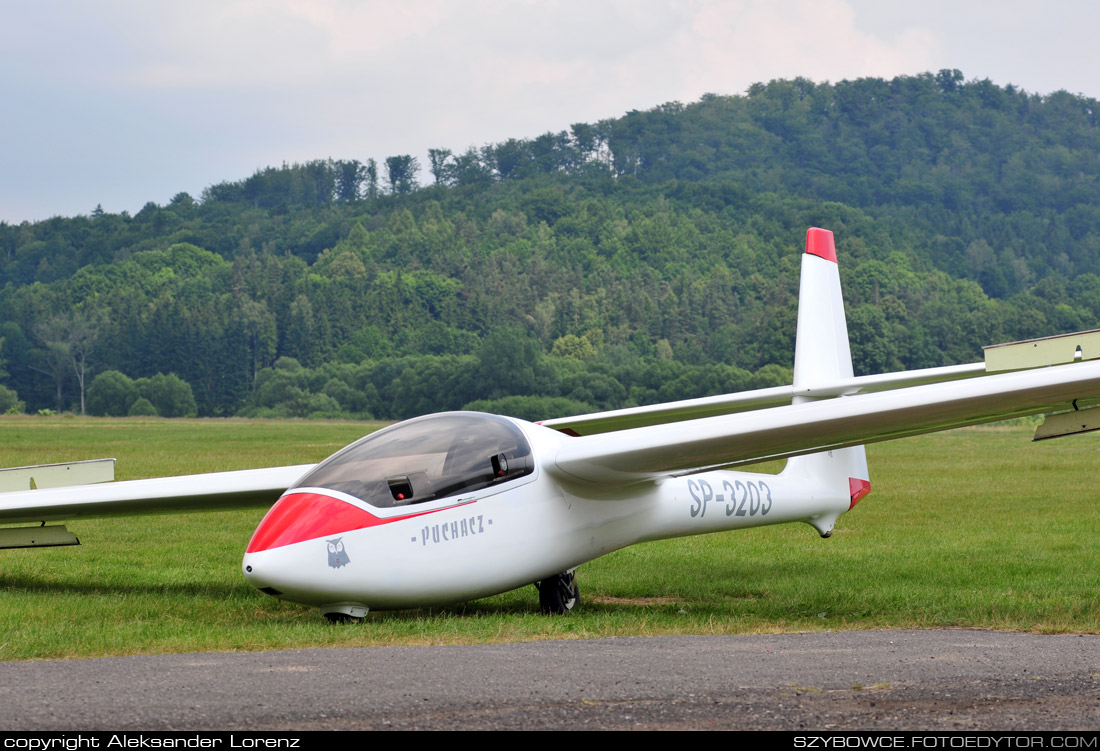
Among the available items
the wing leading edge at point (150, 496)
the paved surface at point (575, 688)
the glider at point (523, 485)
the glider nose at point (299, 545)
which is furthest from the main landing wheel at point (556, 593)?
the wing leading edge at point (150, 496)

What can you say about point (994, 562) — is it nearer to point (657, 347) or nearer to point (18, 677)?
point (18, 677)

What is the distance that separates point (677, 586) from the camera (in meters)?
14.0

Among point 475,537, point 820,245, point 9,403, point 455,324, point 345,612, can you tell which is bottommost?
point 345,612

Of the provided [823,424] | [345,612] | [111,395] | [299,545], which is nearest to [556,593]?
[345,612]

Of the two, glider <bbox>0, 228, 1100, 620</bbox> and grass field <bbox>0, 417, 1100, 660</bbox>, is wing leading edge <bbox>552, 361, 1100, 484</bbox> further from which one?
grass field <bbox>0, 417, 1100, 660</bbox>

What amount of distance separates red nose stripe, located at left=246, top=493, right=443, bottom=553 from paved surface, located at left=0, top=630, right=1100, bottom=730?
1.37 meters

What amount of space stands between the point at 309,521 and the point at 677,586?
563 cm

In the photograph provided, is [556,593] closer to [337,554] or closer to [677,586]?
[337,554]

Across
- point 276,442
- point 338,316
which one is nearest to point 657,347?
point 338,316

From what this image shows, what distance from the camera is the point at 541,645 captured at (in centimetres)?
881

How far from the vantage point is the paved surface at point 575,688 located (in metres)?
5.95

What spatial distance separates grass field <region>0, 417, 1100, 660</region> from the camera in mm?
9820

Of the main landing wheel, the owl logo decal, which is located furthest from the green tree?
the owl logo decal

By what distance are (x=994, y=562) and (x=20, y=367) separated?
156772mm
